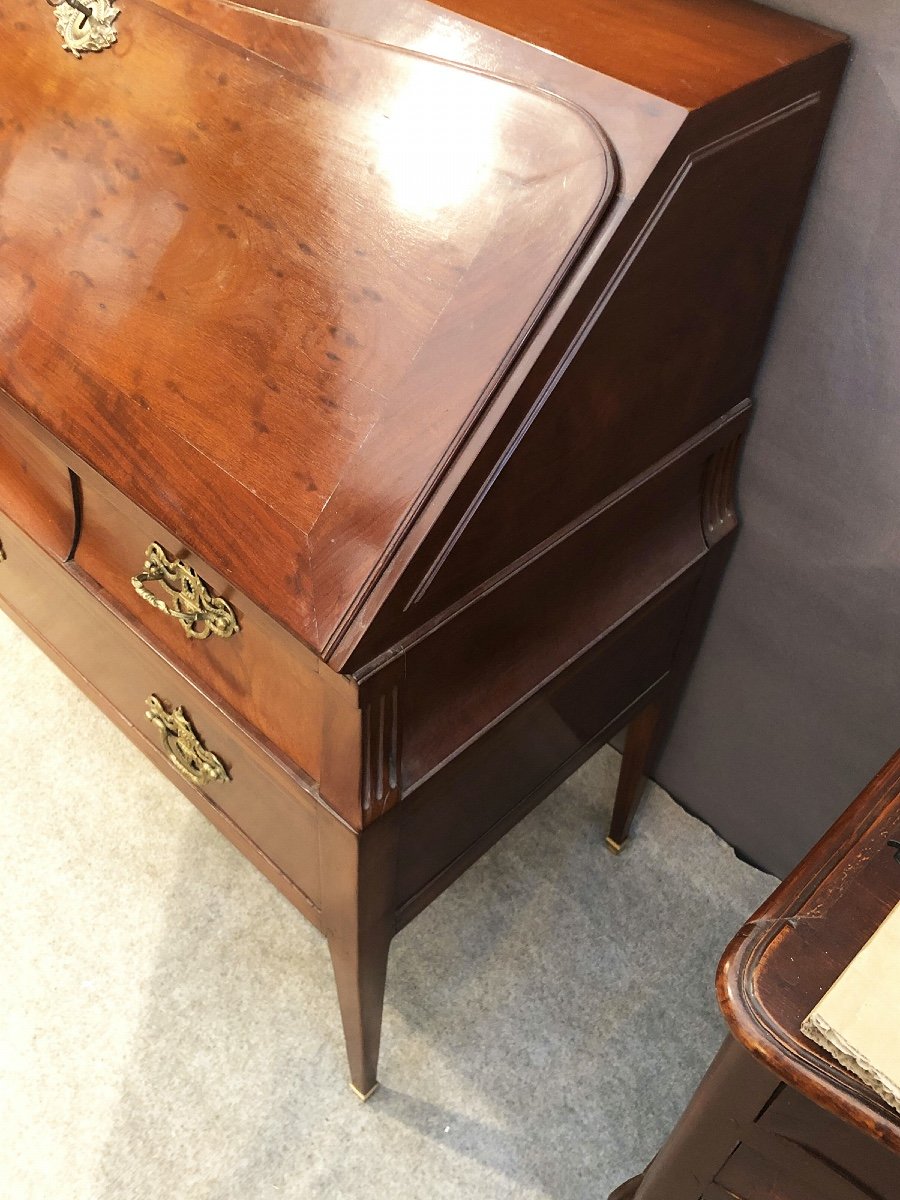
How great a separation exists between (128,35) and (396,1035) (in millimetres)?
1138

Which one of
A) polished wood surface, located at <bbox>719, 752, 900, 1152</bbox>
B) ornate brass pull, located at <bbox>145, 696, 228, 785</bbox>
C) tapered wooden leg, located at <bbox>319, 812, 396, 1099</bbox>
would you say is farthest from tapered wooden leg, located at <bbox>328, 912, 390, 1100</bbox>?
polished wood surface, located at <bbox>719, 752, 900, 1152</bbox>

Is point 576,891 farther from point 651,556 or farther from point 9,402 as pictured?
point 9,402

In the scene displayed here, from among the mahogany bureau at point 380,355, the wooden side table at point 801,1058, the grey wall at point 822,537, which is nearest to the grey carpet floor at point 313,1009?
the grey wall at point 822,537

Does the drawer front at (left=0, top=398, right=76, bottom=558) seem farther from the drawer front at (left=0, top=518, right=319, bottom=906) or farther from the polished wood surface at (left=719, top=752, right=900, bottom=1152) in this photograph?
the polished wood surface at (left=719, top=752, right=900, bottom=1152)

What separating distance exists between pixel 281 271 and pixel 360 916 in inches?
Result: 22.1

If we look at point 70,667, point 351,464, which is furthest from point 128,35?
point 70,667

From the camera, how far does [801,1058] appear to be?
0.55 meters

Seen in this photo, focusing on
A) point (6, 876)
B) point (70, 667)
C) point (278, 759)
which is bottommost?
point (6, 876)

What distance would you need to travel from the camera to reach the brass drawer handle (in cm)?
→ 83

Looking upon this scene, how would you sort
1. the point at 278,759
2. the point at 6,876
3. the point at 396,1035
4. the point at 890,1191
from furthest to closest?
the point at 6,876 < the point at 396,1035 < the point at 278,759 < the point at 890,1191

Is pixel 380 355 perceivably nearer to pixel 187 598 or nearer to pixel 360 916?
pixel 187 598

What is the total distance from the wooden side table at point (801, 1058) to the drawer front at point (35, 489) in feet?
2.42

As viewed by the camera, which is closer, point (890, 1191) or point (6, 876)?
point (890, 1191)

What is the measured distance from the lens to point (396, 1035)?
1272 mm
